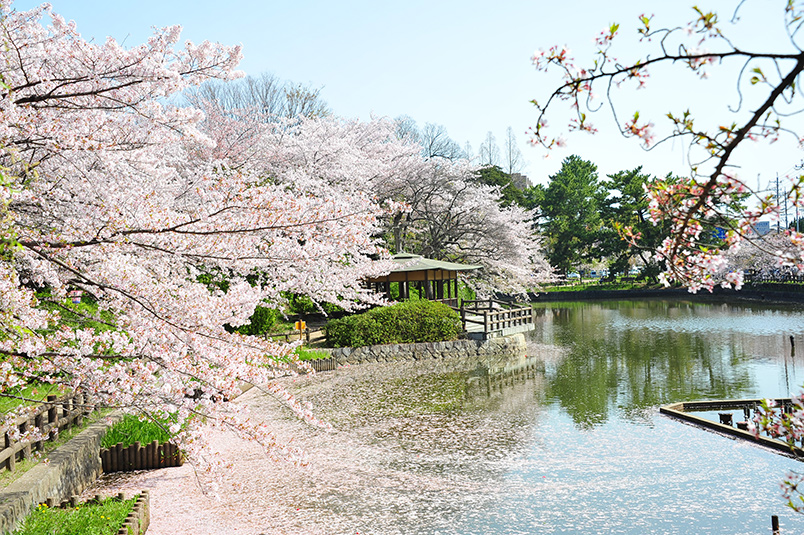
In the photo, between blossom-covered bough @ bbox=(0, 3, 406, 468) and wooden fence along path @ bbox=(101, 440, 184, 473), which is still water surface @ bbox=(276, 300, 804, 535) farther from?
blossom-covered bough @ bbox=(0, 3, 406, 468)

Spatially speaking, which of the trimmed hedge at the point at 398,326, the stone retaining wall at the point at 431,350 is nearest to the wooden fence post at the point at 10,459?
the stone retaining wall at the point at 431,350

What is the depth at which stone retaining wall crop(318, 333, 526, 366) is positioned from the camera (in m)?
18.2

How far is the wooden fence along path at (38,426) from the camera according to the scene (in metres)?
6.41

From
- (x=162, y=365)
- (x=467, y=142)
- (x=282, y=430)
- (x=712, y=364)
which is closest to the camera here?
(x=162, y=365)

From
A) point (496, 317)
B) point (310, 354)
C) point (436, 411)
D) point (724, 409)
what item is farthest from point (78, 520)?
point (496, 317)

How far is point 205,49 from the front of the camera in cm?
642

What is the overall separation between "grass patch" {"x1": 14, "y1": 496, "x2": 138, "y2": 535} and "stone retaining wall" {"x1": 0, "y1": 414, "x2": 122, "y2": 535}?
0.47ft

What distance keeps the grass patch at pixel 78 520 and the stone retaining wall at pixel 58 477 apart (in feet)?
0.47

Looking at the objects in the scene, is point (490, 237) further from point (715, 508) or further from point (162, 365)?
point (162, 365)

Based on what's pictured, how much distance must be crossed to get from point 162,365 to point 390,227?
2329cm

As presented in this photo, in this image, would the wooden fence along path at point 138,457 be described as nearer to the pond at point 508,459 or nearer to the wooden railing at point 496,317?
the pond at point 508,459

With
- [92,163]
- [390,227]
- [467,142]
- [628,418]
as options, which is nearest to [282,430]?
[92,163]

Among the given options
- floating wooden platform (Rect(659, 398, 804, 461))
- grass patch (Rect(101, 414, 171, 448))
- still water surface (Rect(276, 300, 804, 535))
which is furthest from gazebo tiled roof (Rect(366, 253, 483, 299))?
grass patch (Rect(101, 414, 171, 448))

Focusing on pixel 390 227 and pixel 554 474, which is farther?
pixel 390 227
